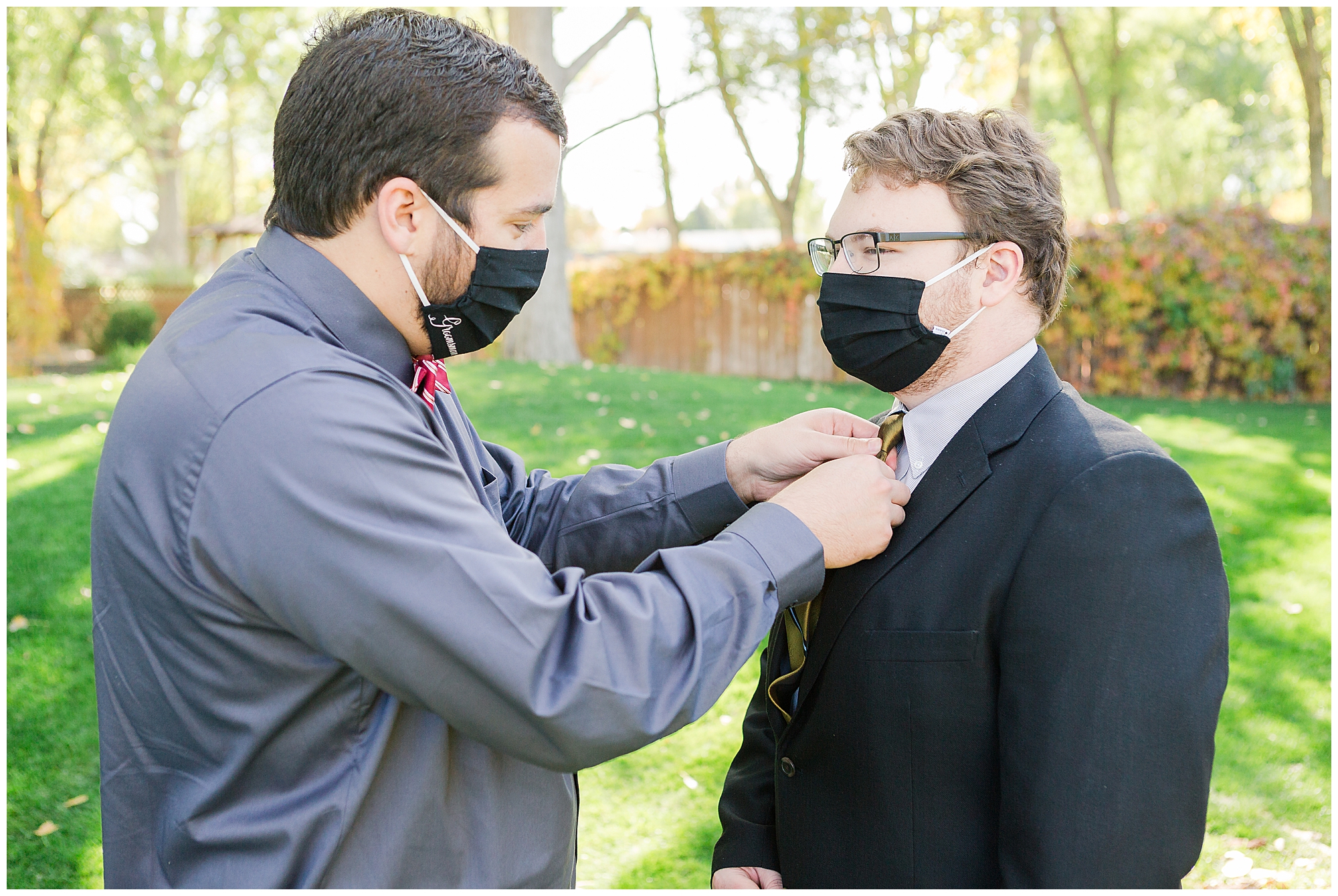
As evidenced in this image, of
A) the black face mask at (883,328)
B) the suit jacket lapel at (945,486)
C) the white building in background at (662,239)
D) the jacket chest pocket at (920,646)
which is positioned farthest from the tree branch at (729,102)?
the white building in background at (662,239)

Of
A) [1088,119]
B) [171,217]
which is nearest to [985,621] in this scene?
[1088,119]

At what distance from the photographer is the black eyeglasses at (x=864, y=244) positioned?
2.15 meters

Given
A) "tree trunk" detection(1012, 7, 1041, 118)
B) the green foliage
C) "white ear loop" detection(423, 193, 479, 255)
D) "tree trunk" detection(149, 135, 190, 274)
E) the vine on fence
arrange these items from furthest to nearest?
"tree trunk" detection(149, 135, 190, 274), "tree trunk" detection(1012, 7, 1041, 118), the green foliage, the vine on fence, "white ear loop" detection(423, 193, 479, 255)

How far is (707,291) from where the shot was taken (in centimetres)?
1684

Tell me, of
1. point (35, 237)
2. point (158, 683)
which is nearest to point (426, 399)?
point (158, 683)

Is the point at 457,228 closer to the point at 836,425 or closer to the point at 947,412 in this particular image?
the point at 836,425

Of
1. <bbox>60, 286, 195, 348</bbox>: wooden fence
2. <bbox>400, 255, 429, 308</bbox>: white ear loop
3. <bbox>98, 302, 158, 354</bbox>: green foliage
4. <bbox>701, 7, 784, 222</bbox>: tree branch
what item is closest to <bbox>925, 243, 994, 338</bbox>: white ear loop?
<bbox>400, 255, 429, 308</bbox>: white ear loop

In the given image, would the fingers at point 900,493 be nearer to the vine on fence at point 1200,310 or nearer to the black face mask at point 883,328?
the black face mask at point 883,328

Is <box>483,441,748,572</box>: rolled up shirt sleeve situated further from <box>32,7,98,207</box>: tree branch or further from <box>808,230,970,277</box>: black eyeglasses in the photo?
<box>32,7,98,207</box>: tree branch

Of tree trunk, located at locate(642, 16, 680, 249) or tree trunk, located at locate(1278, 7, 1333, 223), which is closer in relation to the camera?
tree trunk, located at locate(1278, 7, 1333, 223)

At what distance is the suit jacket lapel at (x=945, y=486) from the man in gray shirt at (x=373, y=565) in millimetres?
97

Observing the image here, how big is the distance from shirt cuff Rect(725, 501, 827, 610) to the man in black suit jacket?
32cm

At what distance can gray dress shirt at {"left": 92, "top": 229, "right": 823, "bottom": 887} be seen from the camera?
1.41 meters

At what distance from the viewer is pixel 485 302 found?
6.49ft
